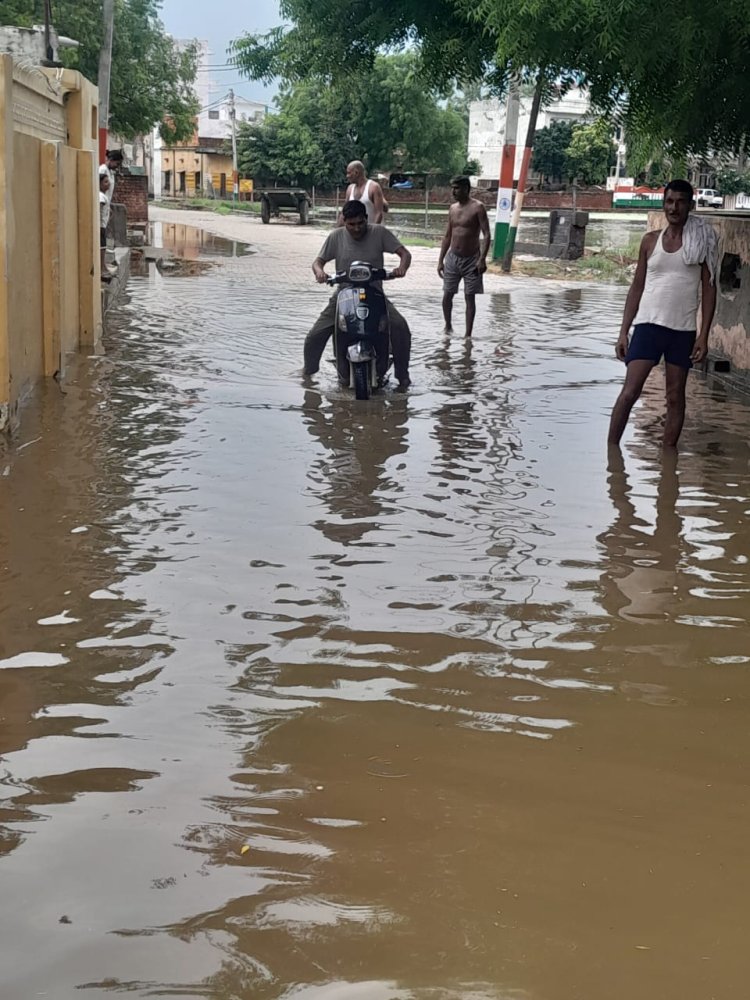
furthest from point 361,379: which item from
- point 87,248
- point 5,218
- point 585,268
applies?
point 585,268

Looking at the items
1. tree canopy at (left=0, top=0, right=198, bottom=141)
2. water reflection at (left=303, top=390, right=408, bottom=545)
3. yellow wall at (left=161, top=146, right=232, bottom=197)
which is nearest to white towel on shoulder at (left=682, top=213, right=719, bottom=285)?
water reflection at (left=303, top=390, right=408, bottom=545)

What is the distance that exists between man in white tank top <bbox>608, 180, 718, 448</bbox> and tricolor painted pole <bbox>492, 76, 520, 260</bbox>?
16149mm

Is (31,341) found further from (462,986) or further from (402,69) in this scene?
(402,69)

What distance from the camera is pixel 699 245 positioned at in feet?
23.6

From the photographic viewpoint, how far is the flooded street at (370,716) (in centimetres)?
258

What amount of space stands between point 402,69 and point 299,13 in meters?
56.5

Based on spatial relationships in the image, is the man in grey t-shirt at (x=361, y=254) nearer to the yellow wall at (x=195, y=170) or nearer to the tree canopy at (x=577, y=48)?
the tree canopy at (x=577, y=48)

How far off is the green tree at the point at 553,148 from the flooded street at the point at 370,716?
66.4 metres

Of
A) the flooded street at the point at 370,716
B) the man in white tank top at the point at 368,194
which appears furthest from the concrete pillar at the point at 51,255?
the man in white tank top at the point at 368,194

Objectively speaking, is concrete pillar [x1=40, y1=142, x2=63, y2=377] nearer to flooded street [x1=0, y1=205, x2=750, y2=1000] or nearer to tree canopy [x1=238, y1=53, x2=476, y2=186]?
flooded street [x1=0, y1=205, x2=750, y2=1000]

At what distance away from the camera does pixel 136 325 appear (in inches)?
521

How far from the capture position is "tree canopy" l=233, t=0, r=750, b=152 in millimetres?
6520

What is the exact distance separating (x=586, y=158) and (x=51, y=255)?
6454 cm

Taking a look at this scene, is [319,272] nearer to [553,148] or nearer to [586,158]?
[586,158]
